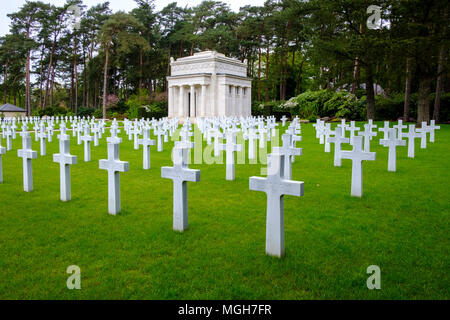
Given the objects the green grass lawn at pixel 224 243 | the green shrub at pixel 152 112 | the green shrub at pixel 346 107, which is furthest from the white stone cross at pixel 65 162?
the green shrub at pixel 152 112

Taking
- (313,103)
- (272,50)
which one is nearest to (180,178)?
(313,103)

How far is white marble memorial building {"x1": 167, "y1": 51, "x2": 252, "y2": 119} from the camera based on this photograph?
4075cm

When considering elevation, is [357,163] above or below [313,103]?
below

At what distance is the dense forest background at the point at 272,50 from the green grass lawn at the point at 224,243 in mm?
17029

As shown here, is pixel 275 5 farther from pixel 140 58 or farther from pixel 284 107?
pixel 140 58

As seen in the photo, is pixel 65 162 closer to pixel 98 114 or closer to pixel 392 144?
pixel 392 144

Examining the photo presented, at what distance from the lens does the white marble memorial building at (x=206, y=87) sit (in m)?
40.8

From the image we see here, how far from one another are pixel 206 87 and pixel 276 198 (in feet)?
126

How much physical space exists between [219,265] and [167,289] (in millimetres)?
622

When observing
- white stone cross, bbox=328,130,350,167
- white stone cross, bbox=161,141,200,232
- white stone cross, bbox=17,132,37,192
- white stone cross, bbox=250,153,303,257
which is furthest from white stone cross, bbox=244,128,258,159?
white stone cross, bbox=250,153,303,257

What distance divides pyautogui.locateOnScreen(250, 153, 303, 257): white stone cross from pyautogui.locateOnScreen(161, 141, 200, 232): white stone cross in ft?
3.02

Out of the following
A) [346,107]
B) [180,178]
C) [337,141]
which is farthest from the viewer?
[346,107]

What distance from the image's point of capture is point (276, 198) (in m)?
3.62
